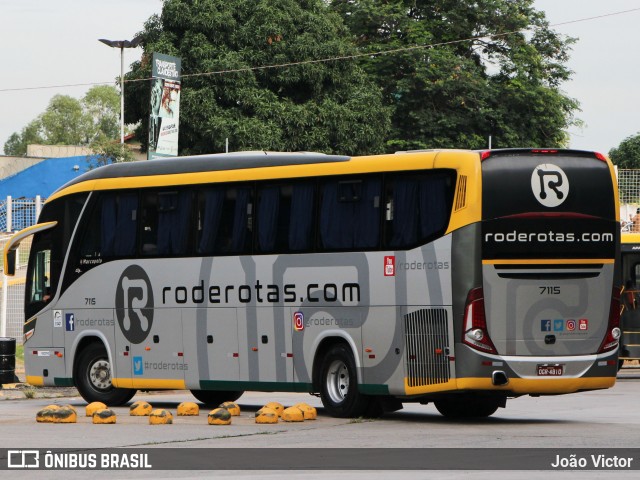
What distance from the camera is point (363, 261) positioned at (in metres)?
19.4

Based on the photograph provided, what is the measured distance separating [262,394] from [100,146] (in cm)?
3346

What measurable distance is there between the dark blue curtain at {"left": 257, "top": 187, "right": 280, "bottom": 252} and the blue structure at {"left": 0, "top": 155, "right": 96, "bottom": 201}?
5875 centimetres

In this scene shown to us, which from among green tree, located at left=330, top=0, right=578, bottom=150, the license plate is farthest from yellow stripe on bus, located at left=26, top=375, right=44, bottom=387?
green tree, located at left=330, top=0, right=578, bottom=150

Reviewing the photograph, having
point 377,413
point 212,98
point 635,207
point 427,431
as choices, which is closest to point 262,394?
point 377,413

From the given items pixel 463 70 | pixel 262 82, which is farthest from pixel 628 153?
pixel 262 82

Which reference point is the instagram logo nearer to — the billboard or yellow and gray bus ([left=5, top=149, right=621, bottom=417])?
yellow and gray bus ([left=5, top=149, right=621, bottom=417])

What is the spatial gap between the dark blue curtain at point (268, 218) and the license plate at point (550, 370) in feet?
14.4

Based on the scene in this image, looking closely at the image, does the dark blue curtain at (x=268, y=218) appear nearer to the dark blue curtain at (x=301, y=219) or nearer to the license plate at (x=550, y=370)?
the dark blue curtain at (x=301, y=219)

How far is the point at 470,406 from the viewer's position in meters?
20.0

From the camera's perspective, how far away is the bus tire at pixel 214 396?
2347cm

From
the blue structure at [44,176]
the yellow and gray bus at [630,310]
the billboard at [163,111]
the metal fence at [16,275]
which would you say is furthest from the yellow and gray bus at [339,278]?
the blue structure at [44,176]

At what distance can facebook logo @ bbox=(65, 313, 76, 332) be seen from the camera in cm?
2358

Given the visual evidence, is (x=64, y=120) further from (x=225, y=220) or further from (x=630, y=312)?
(x=225, y=220)

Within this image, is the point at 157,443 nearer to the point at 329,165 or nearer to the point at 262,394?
the point at 329,165
